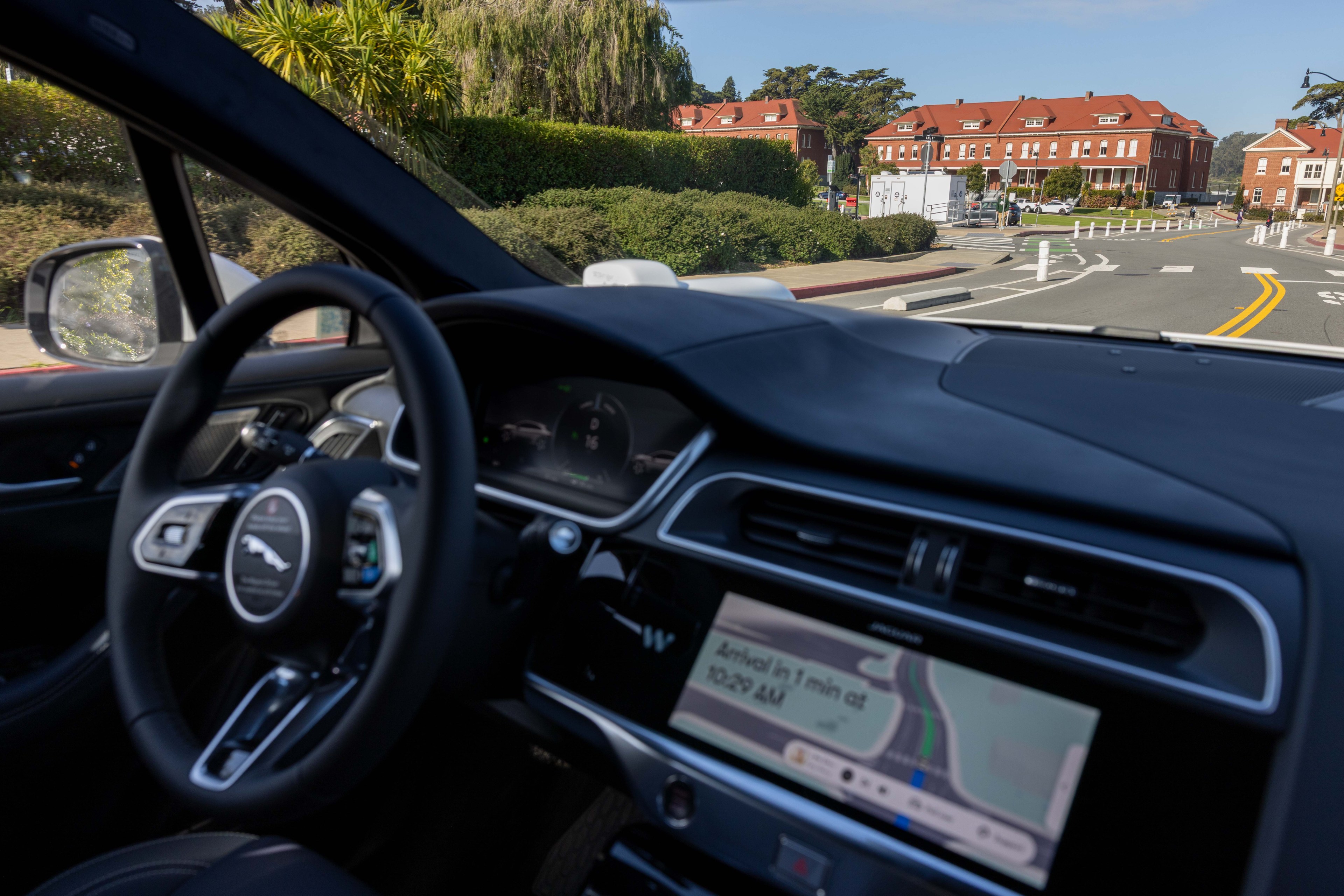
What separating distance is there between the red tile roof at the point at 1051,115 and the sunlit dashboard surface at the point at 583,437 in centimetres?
7964

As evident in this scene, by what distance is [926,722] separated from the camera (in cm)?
128

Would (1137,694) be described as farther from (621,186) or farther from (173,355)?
(621,186)

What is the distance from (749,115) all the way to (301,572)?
83.2 metres

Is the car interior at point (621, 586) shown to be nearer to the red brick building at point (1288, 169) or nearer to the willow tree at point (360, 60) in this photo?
the willow tree at point (360, 60)

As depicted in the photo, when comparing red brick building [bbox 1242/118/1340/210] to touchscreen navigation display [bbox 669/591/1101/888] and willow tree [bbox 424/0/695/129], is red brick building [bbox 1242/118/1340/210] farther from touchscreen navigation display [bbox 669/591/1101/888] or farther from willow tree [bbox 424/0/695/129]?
touchscreen navigation display [bbox 669/591/1101/888]

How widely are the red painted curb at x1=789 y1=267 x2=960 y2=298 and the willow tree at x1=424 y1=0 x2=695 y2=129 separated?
8992 millimetres

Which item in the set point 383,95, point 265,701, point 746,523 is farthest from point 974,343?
point 383,95

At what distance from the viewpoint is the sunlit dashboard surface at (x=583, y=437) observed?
68.0 inches

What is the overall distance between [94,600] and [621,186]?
17344mm

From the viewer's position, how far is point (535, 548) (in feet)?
5.59

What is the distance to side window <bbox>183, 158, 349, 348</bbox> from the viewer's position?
2121mm

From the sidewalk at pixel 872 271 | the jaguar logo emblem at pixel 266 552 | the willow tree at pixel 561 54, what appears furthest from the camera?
the willow tree at pixel 561 54

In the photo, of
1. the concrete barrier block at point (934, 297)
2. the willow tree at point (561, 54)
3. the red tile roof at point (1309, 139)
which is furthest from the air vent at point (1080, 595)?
the red tile roof at point (1309, 139)

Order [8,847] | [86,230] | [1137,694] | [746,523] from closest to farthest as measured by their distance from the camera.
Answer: [1137,694] → [746,523] → [8,847] → [86,230]
